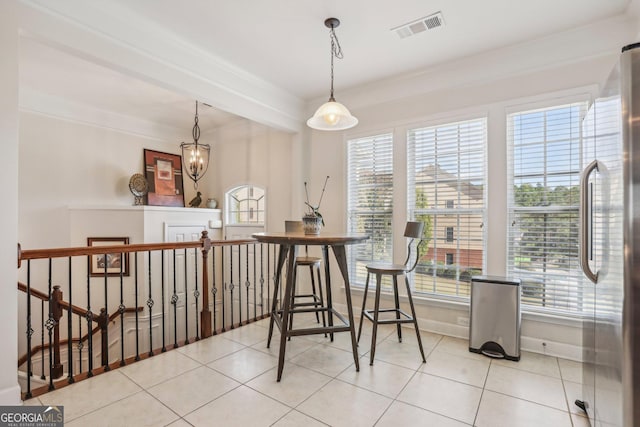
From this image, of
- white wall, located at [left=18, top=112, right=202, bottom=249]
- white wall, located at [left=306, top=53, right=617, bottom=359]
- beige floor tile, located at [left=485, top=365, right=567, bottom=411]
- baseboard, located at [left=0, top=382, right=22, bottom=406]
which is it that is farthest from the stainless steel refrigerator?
white wall, located at [left=18, top=112, right=202, bottom=249]

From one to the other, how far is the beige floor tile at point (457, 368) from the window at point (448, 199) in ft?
2.37

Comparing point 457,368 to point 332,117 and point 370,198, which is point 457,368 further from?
point 332,117

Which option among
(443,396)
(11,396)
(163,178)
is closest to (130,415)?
(11,396)

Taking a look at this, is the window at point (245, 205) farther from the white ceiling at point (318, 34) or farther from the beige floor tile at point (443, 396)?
the beige floor tile at point (443, 396)

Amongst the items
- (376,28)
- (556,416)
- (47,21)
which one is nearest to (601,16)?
(376,28)

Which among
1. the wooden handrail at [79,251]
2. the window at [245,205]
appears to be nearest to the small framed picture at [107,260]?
the window at [245,205]

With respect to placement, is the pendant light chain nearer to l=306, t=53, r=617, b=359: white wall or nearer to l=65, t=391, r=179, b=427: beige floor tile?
l=306, t=53, r=617, b=359: white wall

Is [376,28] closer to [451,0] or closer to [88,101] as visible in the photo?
[451,0]

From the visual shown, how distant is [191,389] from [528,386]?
2381 millimetres

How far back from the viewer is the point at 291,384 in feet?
7.48

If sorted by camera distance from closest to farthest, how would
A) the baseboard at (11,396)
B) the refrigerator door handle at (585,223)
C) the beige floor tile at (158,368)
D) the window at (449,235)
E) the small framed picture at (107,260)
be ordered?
1. the refrigerator door handle at (585,223)
2. the baseboard at (11,396)
3. the beige floor tile at (158,368)
4. the window at (449,235)
5. the small framed picture at (107,260)

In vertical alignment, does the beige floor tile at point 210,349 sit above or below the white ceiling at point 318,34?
below

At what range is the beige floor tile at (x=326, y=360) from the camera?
2.50 m

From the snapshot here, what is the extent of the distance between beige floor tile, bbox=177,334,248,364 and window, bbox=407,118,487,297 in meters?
2.03
